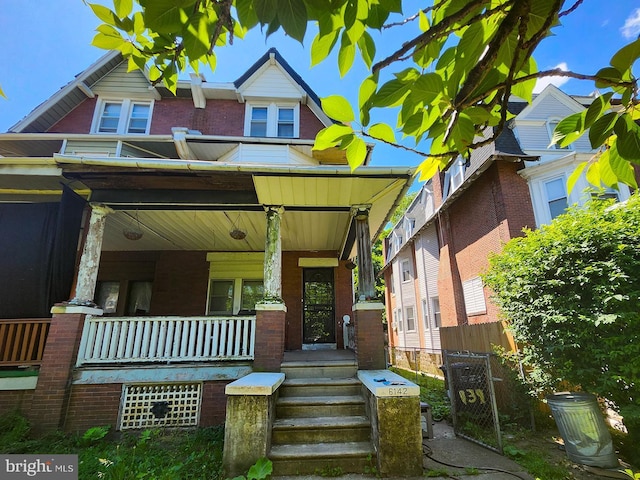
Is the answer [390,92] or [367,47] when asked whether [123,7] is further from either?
[390,92]

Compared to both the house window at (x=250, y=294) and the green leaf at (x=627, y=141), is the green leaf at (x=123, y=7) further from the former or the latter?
the house window at (x=250, y=294)

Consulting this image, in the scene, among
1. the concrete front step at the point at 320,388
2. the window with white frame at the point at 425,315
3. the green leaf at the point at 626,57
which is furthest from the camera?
the window with white frame at the point at 425,315

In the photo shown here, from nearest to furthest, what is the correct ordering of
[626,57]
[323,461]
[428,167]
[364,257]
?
[626,57], [428,167], [323,461], [364,257]

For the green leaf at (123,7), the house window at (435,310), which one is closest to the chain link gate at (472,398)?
the green leaf at (123,7)

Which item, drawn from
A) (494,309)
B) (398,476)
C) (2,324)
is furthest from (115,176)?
(494,309)

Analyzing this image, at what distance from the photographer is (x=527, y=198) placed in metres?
9.06

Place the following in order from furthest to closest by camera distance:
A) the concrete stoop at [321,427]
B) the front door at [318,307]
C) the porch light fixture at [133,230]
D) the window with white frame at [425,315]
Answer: the window with white frame at [425,315]
the front door at [318,307]
the porch light fixture at [133,230]
the concrete stoop at [321,427]

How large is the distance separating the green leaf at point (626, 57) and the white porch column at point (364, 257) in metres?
4.73

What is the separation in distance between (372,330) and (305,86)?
757 centimetres

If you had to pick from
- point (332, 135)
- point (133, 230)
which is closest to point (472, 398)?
point (332, 135)

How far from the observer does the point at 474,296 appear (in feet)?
34.2

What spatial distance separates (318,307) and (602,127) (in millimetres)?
8431

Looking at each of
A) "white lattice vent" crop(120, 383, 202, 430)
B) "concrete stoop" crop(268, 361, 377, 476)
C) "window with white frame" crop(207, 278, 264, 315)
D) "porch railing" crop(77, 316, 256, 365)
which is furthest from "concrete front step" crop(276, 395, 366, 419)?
"window with white frame" crop(207, 278, 264, 315)

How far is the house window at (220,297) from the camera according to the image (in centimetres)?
902
